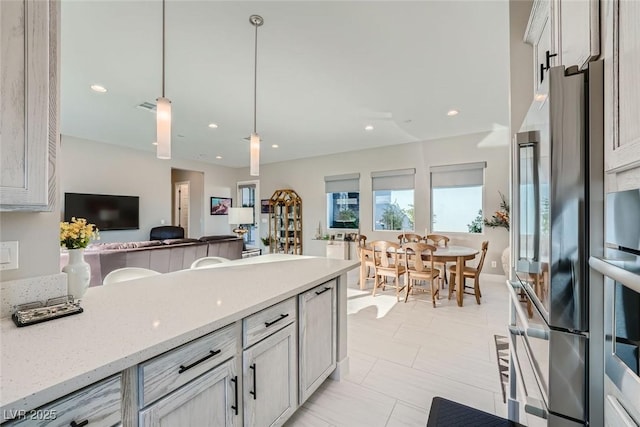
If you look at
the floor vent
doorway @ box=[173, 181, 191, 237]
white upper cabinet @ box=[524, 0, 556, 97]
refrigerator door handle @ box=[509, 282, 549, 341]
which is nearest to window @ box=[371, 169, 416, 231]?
the floor vent

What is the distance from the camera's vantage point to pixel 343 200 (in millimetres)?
6641

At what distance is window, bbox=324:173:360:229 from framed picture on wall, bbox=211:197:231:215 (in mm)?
3410

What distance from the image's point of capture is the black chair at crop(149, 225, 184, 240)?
6.43 m

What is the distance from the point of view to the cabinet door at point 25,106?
88 cm

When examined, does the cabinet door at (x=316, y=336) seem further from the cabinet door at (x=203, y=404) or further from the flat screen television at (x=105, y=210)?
the flat screen television at (x=105, y=210)

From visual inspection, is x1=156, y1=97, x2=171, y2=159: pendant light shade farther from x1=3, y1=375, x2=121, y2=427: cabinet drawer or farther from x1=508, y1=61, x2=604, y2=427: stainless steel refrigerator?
x1=508, y1=61, x2=604, y2=427: stainless steel refrigerator

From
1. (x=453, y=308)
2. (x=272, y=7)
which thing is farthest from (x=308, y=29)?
(x=453, y=308)

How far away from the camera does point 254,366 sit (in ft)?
4.24

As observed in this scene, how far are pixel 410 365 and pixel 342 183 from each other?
15.4ft

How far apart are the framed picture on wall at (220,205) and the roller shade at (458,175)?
19.4 ft

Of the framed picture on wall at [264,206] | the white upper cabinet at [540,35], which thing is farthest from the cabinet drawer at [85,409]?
the framed picture on wall at [264,206]

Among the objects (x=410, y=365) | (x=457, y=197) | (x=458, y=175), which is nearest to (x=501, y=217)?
(x=457, y=197)

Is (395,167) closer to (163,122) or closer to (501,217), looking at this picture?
(501,217)

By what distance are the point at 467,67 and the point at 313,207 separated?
4.82 meters
